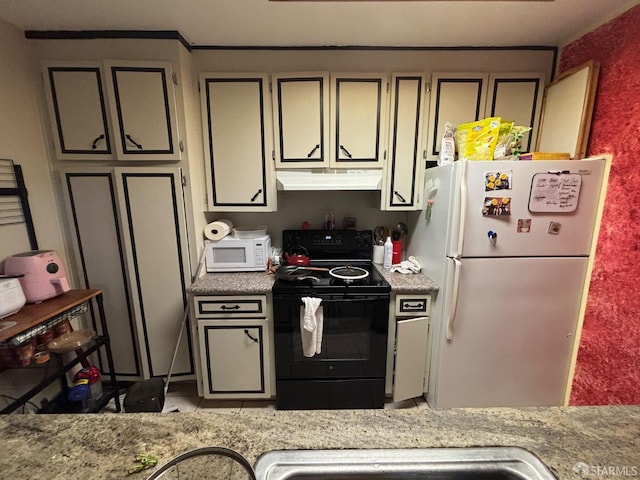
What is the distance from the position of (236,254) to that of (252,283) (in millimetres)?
304

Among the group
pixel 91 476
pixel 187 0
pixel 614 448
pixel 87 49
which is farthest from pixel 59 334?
pixel 614 448

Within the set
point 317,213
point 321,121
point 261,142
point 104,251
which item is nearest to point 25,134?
point 104,251

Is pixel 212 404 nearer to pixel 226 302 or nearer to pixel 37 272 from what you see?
pixel 226 302

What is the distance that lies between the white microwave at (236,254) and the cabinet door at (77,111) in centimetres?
88

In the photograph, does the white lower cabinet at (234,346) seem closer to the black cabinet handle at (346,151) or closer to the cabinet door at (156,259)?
Result: the cabinet door at (156,259)

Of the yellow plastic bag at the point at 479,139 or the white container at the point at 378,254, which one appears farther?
the white container at the point at 378,254

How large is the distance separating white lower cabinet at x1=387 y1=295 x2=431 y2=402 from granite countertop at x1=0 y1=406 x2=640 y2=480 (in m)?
1.05

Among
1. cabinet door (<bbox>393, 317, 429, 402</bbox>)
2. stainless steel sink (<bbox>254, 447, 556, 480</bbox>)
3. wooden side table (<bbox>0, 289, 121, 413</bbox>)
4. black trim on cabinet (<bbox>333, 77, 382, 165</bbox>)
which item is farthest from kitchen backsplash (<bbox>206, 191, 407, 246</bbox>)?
stainless steel sink (<bbox>254, 447, 556, 480</bbox>)

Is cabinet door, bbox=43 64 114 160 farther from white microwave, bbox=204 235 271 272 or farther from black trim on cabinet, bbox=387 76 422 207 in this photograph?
black trim on cabinet, bbox=387 76 422 207

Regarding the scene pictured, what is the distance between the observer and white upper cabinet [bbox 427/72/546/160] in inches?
74.0

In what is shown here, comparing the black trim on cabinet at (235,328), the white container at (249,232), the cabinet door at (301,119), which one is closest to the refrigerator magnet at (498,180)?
the cabinet door at (301,119)

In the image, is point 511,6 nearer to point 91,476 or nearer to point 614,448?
point 614,448

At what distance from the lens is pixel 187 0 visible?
139cm

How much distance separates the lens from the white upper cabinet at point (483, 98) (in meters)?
1.88
